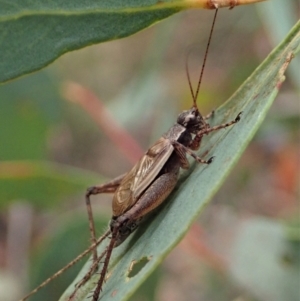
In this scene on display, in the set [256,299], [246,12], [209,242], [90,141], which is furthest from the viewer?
[90,141]

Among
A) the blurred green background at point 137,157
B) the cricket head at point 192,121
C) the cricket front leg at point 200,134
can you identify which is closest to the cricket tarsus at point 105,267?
the cricket front leg at point 200,134

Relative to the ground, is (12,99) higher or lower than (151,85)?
higher

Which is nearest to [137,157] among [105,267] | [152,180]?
[152,180]

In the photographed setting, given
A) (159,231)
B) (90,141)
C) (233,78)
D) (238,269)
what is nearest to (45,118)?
(233,78)

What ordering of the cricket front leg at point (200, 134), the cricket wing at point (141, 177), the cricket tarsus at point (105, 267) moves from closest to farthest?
the cricket tarsus at point (105, 267)
the cricket front leg at point (200, 134)
the cricket wing at point (141, 177)

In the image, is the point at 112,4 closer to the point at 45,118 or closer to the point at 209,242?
the point at 209,242

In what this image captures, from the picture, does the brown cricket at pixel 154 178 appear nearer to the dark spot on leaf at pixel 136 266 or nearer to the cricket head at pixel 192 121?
the cricket head at pixel 192 121

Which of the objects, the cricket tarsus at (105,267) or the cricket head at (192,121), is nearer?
the cricket tarsus at (105,267)

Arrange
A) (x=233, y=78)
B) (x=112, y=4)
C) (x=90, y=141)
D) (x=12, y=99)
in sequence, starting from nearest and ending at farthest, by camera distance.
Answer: (x=112, y=4) → (x=12, y=99) → (x=233, y=78) → (x=90, y=141)
